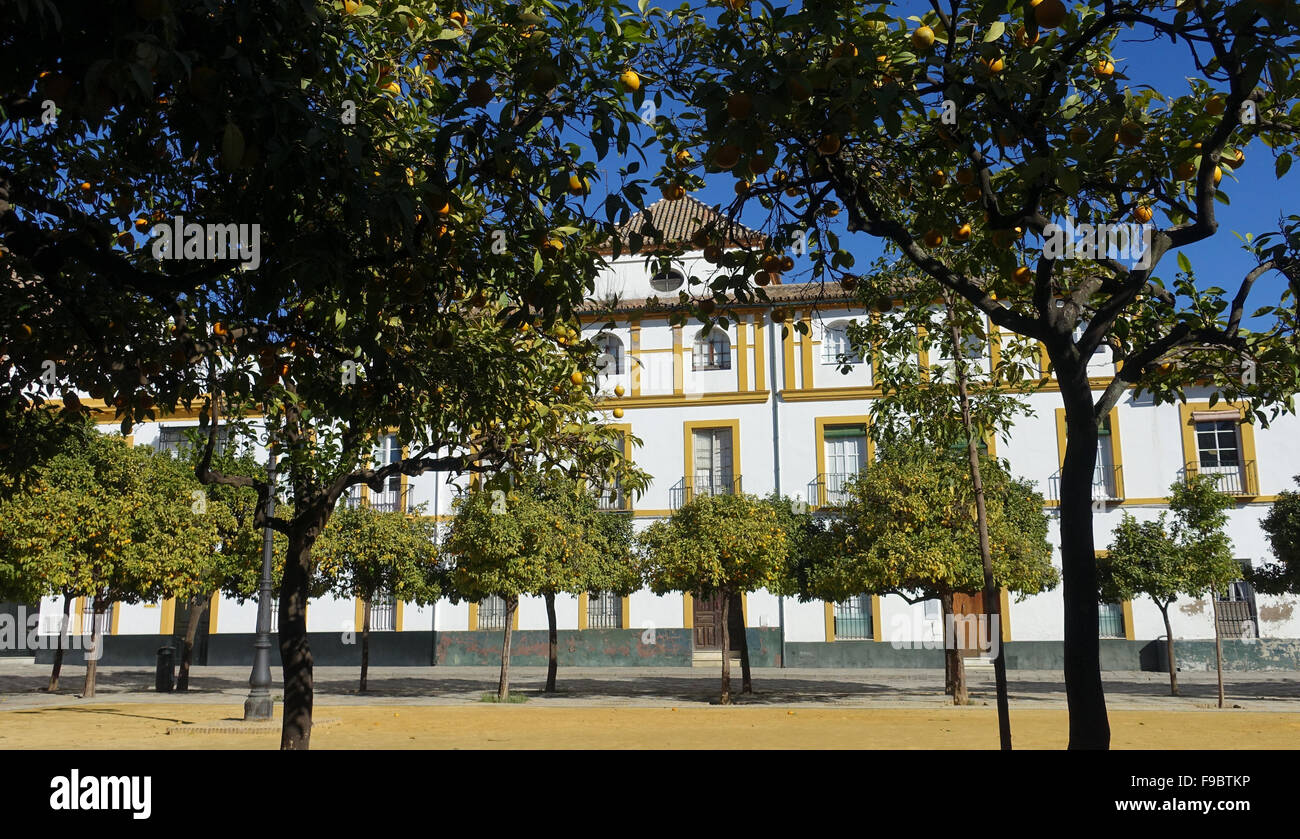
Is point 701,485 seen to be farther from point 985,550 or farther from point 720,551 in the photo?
point 985,550

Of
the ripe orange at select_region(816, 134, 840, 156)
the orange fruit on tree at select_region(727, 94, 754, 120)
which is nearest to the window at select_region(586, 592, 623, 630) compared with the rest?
the ripe orange at select_region(816, 134, 840, 156)

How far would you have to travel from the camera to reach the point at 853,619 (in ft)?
91.9

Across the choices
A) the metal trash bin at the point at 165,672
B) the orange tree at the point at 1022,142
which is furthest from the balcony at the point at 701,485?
the orange tree at the point at 1022,142

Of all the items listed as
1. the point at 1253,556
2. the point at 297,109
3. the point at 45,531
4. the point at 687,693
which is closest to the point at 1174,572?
the point at 1253,556

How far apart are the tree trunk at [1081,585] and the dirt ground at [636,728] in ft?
24.1

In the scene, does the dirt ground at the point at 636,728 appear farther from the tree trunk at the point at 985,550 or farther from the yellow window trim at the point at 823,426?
the yellow window trim at the point at 823,426

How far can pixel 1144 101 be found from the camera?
5121 mm

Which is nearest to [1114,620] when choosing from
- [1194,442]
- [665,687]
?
[1194,442]

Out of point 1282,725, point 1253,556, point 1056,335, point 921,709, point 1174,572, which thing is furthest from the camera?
point 1253,556

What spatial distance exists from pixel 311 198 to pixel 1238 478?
2927 cm

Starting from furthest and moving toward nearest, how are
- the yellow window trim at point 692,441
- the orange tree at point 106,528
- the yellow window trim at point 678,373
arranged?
the yellow window trim at point 678,373
the yellow window trim at point 692,441
the orange tree at point 106,528

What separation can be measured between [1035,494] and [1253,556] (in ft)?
24.6

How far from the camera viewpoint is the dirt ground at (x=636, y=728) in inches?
462
